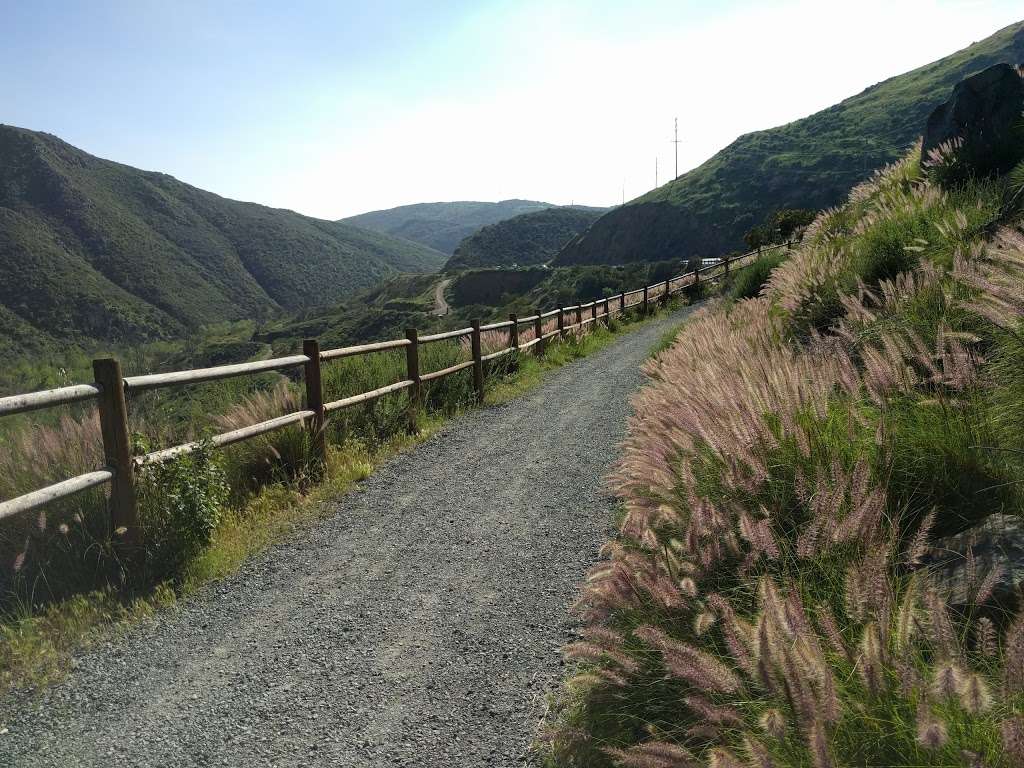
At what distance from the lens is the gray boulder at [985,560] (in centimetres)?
179

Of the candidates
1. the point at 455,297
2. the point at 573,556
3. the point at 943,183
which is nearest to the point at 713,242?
the point at 455,297

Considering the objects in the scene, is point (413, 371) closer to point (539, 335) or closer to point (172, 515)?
point (172, 515)

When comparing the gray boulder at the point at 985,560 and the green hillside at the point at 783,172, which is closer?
the gray boulder at the point at 985,560

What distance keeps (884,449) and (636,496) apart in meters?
1.36

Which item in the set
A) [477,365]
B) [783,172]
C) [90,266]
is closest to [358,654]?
[477,365]

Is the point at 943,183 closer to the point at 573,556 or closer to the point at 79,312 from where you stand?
the point at 573,556

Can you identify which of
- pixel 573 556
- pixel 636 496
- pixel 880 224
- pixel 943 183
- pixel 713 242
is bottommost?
pixel 573 556

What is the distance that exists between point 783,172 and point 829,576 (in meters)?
126

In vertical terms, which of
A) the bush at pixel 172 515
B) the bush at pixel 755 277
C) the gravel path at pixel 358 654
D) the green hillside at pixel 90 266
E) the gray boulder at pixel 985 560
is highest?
the green hillside at pixel 90 266

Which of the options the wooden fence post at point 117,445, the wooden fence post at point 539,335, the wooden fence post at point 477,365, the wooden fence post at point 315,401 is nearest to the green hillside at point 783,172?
the wooden fence post at point 539,335

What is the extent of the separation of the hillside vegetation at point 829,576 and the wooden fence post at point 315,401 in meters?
3.63

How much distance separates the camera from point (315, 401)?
20.4 feet

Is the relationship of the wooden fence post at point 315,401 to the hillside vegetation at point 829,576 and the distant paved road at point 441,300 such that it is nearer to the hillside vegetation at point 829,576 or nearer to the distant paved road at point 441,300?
the hillside vegetation at point 829,576

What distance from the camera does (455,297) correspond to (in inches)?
4609
